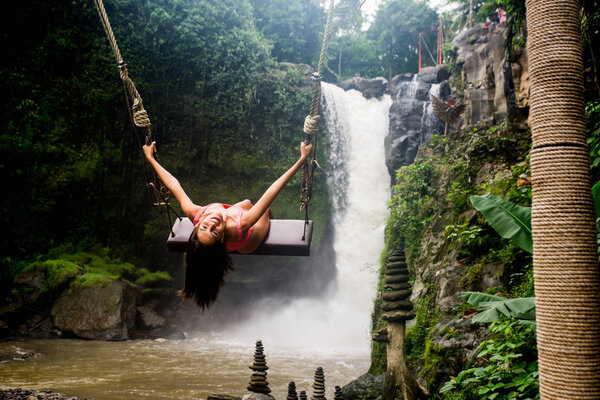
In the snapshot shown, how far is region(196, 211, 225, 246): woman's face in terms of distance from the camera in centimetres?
283

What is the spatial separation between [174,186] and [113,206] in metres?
10.7

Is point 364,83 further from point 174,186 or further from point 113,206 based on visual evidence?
point 174,186

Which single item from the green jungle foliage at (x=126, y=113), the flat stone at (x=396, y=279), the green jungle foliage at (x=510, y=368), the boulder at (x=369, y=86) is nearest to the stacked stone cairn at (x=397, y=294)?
the flat stone at (x=396, y=279)

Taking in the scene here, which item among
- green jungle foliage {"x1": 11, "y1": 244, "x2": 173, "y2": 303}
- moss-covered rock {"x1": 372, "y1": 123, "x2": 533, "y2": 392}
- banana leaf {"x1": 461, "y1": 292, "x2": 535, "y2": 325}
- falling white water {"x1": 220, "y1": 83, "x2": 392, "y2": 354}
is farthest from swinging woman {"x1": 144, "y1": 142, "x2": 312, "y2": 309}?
green jungle foliage {"x1": 11, "y1": 244, "x2": 173, "y2": 303}

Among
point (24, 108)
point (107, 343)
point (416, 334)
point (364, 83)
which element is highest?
point (364, 83)

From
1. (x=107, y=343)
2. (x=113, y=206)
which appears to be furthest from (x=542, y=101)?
(x=113, y=206)

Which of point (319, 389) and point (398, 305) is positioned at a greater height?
point (398, 305)

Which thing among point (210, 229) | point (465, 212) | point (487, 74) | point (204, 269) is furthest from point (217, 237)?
point (487, 74)

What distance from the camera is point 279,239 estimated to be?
317 centimetres

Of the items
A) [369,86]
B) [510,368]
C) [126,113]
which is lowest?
[510,368]

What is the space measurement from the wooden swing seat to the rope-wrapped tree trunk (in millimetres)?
1730

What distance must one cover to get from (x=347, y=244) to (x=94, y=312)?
7.43 meters

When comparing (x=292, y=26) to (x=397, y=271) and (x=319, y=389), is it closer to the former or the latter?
(x=397, y=271)

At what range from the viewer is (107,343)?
981 centimetres
